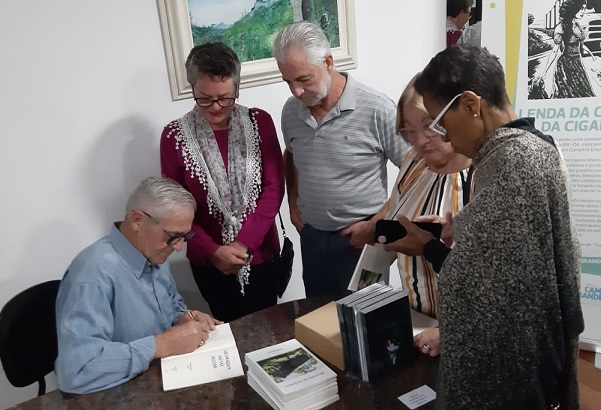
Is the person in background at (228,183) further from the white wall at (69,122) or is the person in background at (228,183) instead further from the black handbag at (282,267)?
the white wall at (69,122)

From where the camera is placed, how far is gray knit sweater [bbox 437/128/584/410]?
0.93 metres

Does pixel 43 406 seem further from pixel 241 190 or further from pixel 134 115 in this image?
pixel 134 115

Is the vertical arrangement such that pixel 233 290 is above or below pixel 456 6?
below

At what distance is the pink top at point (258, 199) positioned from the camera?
2.13 metres

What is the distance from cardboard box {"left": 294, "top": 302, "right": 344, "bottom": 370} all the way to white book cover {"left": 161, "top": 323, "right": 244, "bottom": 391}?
201 mm

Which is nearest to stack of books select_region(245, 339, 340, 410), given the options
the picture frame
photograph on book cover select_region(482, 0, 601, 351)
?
the picture frame

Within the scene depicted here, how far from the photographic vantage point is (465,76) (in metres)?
1.01

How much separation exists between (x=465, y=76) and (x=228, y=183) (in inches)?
51.6

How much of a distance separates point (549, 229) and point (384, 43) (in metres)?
2.19

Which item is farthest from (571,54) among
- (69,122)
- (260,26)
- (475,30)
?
(69,122)

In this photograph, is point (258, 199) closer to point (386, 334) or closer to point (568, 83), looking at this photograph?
point (386, 334)

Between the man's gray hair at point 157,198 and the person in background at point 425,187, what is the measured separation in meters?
0.68

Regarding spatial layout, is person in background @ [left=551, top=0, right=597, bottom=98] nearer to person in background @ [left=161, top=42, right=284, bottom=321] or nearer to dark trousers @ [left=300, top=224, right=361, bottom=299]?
dark trousers @ [left=300, top=224, right=361, bottom=299]

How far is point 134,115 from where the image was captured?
2.36 meters
